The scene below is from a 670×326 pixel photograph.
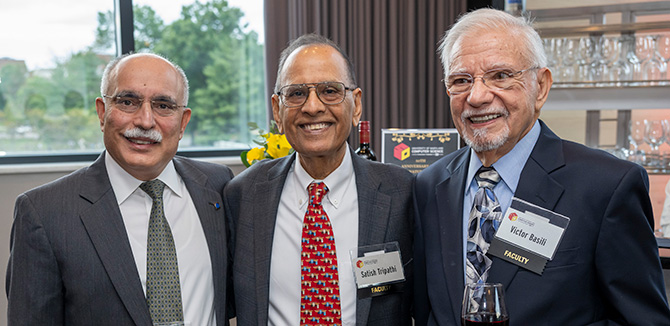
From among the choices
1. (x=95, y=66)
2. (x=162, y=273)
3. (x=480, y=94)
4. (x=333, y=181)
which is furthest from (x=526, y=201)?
(x=95, y=66)

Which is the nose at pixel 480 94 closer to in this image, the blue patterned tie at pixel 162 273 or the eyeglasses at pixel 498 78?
the eyeglasses at pixel 498 78

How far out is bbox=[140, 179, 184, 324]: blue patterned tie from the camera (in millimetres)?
1605

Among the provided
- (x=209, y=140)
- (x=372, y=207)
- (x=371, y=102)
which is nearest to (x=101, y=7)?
(x=209, y=140)

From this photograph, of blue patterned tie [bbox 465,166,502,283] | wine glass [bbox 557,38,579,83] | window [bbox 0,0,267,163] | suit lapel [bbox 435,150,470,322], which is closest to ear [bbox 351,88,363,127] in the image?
suit lapel [bbox 435,150,470,322]

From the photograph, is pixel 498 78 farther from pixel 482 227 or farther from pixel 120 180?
pixel 120 180

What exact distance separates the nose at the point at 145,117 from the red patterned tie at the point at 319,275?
563 millimetres

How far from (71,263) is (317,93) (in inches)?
34.4

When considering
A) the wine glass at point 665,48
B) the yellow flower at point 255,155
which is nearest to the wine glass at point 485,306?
the yellow flower at point 255,155

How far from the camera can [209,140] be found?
4.92 m

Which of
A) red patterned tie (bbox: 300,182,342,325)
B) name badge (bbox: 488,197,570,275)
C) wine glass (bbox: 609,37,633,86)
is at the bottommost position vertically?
red patterned tie (bbox: 300,182,342,325)

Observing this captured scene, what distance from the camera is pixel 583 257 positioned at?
1.40 meters

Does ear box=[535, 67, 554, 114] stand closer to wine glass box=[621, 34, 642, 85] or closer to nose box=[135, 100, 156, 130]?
nose box=[135, 100, 156, 130]

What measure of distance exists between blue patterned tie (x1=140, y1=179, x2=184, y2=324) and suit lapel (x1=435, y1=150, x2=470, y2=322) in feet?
2.61

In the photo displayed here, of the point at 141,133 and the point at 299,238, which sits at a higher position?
the point at 141,133
